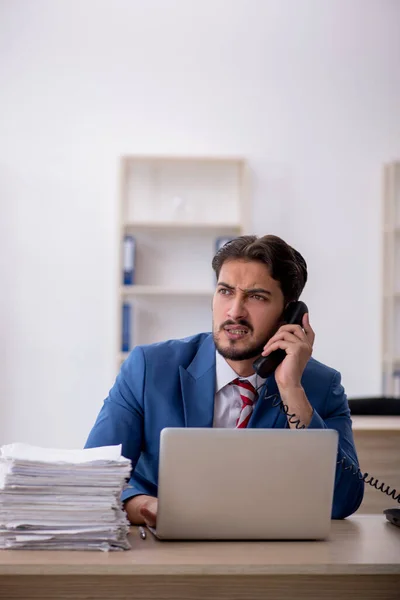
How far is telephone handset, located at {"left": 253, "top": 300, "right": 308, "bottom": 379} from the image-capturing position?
6.86ft

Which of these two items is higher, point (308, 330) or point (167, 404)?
point (308, 330)

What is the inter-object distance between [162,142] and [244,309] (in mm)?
3037

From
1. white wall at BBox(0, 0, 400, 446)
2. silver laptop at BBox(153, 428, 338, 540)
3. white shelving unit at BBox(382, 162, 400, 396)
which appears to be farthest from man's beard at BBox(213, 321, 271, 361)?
white shelving unit at BBox(382, 162, 400, 396)

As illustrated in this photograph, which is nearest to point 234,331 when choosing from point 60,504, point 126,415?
point 126,415

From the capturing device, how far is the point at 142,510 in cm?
177

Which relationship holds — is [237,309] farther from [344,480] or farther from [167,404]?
[344,480]

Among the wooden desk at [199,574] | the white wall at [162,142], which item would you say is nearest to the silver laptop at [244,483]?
the wooden desk at [199,574]

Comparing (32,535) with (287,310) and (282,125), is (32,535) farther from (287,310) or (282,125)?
(282,125)

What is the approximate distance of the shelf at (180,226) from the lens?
4.76 metres

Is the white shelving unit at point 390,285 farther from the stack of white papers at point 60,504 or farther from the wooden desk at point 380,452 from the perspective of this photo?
the stack of white papers at point 60,504

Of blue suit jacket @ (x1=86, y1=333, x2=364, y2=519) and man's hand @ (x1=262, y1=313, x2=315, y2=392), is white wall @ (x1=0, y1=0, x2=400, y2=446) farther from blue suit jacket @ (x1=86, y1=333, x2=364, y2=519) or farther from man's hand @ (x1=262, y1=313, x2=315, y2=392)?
man's hand @ (x1=262, y1=313, x2=315, y2=392)

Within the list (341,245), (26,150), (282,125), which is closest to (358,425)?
(341,245)

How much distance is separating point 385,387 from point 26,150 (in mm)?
2564

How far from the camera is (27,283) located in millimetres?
4961
